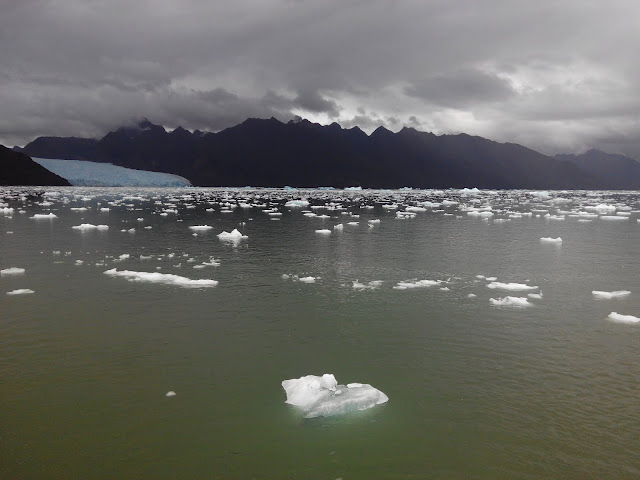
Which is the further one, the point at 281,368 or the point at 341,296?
the point at 341,296

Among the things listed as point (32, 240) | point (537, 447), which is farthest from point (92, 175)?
point (537, 447)

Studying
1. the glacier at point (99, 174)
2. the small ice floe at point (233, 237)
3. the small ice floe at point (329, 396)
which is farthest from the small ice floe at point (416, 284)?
the glacier at point (99, 174)

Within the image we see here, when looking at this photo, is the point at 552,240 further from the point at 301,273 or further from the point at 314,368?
the point at 314,368

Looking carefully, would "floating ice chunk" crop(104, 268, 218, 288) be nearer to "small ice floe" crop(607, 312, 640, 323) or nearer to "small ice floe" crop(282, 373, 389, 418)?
"small ice floe" crop(282, 373, 389, 418)

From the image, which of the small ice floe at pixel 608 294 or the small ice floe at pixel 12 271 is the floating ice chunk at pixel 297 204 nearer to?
the small ice floe at pixel 12 271

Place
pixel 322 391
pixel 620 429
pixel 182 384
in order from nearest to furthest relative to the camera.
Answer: pixel 620 429
pixel 322 391
pixel 182 384

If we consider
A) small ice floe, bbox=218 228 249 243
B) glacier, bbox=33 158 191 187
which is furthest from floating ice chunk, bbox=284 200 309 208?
glacier, bbox=33 158 191 187

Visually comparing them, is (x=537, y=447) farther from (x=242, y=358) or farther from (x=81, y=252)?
(x=81, y=252)
